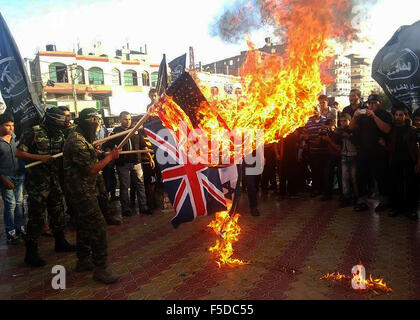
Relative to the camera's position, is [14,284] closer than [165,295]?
No

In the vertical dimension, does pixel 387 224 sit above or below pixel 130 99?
below

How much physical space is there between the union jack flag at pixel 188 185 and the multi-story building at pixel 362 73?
50676 millimetres

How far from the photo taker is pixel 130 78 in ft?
152

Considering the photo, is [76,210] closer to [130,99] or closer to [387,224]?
[387,224]

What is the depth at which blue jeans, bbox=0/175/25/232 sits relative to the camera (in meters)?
5.71

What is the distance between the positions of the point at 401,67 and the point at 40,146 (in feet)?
24.8

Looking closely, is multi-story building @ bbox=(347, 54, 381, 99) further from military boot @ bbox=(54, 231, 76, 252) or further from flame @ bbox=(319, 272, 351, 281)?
military boot @ bbox=(54, 231, 76, 252)

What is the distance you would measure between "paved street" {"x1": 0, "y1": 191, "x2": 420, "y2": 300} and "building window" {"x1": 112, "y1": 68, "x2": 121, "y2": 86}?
41553 millimetres

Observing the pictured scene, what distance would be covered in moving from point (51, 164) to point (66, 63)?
41228 mm

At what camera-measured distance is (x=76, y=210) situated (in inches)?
164

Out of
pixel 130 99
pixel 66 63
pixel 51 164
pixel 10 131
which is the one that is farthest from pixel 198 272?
pixel 66 63

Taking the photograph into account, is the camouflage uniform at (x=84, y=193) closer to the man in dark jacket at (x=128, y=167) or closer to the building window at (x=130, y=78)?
the man in dark jacket at (x=128, y=167)

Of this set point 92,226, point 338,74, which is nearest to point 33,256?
point 92,226

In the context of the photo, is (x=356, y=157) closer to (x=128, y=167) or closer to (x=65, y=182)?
(x=128, y=167)
